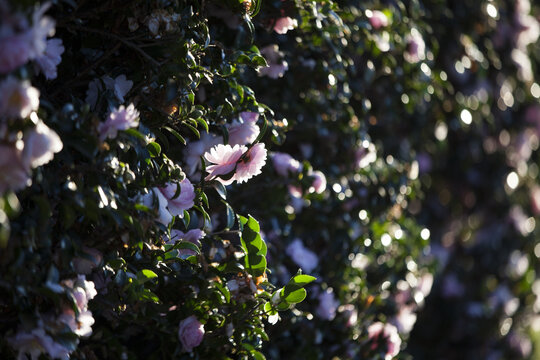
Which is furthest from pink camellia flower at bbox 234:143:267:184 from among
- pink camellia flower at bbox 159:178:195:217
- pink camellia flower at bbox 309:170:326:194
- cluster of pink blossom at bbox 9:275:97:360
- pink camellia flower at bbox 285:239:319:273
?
pink camellia flower at bbox 285:239:319:273

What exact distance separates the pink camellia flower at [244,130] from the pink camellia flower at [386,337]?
0.78m

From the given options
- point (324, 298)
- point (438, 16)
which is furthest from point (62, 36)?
point (438, 16)

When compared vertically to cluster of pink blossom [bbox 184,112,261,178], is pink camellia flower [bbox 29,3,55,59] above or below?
above

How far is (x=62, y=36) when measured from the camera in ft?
4.60

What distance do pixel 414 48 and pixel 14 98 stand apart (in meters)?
1.66

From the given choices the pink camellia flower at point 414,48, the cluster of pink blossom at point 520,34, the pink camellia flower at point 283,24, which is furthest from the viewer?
the cluster of pink blossom at point 520,34

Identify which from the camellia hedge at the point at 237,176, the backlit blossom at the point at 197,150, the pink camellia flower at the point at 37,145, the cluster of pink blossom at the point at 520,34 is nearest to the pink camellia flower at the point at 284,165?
the camellia hedge at the point at 237,176

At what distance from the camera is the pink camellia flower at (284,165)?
1.89 m

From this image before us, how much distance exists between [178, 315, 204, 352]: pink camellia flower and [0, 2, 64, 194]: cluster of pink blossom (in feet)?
1.83

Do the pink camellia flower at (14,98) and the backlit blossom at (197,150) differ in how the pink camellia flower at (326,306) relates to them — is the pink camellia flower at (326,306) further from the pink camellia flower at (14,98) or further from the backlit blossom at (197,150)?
the pink camellia flower at (14,98)

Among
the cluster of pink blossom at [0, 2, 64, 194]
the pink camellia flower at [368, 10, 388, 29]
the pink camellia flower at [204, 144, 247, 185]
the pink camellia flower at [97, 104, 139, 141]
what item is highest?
the cluster of pink blossom at [0, 2, 64, 194]

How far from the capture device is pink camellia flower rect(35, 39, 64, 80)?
3.81 feet

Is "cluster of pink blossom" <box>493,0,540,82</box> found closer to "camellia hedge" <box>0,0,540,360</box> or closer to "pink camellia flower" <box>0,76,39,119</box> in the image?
"camellia hedge" <box>0,0,540,360</box>

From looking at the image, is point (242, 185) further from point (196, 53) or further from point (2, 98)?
point (2, 98)
